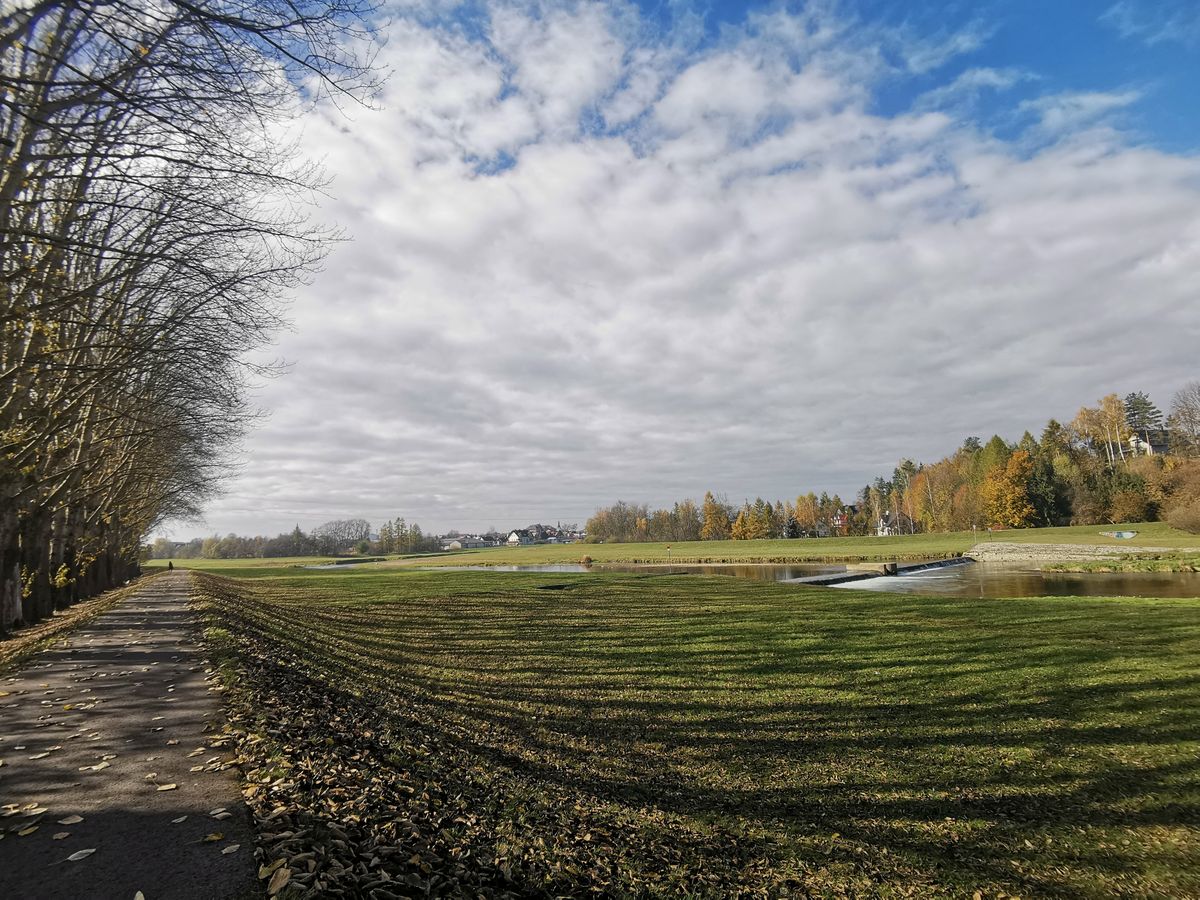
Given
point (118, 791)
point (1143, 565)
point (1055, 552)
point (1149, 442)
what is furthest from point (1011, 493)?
point (118, 791)

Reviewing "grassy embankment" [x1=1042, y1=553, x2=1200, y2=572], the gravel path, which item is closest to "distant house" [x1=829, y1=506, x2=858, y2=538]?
"grassy embankment" [x1=1042, y1=553, x2=1200, y2=572]

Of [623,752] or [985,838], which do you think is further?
[623,752]

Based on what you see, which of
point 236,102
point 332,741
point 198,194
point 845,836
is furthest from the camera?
point 198,194

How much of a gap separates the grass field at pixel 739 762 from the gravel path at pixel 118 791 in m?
0.35

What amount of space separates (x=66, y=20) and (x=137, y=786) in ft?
25.6

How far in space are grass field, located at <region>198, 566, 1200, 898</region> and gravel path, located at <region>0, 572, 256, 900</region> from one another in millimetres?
345

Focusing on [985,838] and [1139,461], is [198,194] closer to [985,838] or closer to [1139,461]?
[985,838]

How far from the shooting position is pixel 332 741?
21.1 feet

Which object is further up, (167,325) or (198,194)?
(198,194)

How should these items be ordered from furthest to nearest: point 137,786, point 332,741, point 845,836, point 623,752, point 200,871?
1. point 623,752
2. point 332,741
3. point 845,836
4. point 137,786
5. point 200,871

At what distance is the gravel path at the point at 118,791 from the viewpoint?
354cm

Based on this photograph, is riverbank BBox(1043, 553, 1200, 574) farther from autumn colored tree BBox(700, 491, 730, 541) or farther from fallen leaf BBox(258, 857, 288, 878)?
autumn colored tree BBox(700, 491, 730, 541)

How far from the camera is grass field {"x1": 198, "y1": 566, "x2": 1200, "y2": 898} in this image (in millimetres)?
4500

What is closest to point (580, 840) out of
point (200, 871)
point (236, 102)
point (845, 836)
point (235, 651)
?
point (845, 836)
